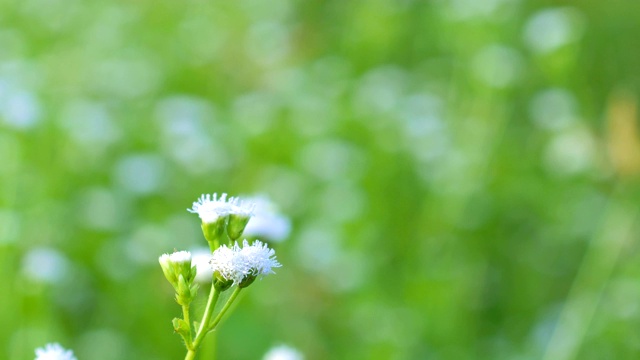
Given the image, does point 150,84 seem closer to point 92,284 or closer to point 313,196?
point 313,196

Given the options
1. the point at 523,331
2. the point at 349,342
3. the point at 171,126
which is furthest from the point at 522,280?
the point at 171,126

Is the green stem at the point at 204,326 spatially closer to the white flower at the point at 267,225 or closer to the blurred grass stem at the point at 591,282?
the white flower at the point at 267,225

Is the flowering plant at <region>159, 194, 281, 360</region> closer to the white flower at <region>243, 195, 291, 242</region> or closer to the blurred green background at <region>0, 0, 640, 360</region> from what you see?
the white flower at <region>243, 195, 291, 242</region>

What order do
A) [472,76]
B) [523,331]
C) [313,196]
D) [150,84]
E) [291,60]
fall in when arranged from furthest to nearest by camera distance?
[291,60], [150,84], [472,76], [313,196], [523,331]

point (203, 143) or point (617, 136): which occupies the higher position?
point (203, 143)

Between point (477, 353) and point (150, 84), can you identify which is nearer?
point (477, 353)

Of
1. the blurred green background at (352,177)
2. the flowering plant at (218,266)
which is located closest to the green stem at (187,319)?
the flowering plant at (218,266)

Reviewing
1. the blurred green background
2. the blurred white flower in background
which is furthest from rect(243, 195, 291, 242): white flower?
the blurred white flower in background
